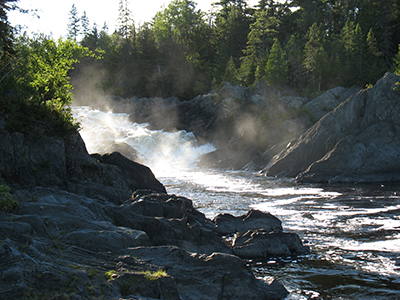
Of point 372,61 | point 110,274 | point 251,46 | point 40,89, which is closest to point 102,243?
point 110,274

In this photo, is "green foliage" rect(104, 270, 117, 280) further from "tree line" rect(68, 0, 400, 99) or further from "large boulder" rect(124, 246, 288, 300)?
"tree line" rect(68, 0, 400, 99)

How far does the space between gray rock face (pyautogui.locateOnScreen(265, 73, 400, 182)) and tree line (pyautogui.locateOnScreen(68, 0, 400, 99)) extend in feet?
68.5

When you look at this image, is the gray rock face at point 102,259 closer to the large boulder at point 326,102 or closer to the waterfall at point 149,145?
the waterfall at point 149,145

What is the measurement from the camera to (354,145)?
34.7 m

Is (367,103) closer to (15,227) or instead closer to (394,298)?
(394,298)

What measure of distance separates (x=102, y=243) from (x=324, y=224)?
12861 mm

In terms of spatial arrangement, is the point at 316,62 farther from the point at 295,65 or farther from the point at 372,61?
the point at 372,61

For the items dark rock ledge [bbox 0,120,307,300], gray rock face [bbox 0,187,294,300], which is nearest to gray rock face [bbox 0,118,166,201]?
dark rock ledge [bbox 0,120,307,300]

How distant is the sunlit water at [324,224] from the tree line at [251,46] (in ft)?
97.8

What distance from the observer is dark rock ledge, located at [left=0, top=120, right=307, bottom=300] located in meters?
8.16

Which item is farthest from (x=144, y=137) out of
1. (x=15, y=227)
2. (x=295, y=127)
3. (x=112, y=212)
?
(x=15, y=227)

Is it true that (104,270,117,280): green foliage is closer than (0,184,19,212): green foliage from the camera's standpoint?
Yes

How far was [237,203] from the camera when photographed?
26109 mm

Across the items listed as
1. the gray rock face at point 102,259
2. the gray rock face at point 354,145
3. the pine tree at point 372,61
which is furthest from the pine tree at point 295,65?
the gray rock face at point 102,259
